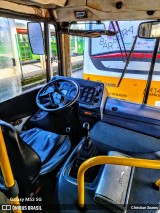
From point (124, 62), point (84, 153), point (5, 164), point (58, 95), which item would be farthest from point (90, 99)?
point (5, 164)

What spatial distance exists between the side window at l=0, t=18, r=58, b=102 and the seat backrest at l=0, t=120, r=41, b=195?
113 centimetres

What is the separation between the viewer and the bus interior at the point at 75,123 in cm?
102

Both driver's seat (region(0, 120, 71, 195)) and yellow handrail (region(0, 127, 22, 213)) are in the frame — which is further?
driver's seat (region(0, 120, 71, 195))

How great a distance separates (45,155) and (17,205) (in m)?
0.78

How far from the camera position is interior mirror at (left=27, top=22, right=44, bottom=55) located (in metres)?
1.95

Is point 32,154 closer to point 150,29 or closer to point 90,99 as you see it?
point 90,99

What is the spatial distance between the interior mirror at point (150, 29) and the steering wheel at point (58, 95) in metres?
0.93

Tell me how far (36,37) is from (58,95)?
758mm

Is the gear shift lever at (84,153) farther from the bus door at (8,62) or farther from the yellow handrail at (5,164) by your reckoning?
the bus door at (8,62)

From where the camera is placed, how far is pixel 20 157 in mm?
987

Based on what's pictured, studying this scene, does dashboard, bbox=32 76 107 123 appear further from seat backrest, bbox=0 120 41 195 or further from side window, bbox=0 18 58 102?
seat backrest, bbox=0 120 41 195

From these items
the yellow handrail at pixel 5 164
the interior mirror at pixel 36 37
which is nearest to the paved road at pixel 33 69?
the interior mirror at pixel 36 37

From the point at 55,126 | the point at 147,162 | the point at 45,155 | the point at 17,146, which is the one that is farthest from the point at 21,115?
the point at 147,162

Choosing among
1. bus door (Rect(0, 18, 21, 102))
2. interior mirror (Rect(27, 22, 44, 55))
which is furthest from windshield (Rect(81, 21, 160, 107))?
bus door (Rect(0, 18, 21, 102))
